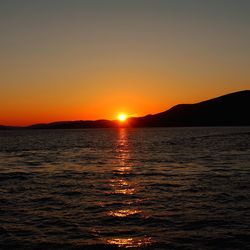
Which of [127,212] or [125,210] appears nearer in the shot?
[127,212]

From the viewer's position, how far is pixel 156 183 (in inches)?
1125

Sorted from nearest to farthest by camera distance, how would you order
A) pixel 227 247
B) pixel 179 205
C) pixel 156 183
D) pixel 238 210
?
pixel 227 247, pixel 238 210, pixel 179 205, pixel 156 183

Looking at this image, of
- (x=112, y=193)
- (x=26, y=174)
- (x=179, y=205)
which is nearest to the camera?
(x=179, y=205)

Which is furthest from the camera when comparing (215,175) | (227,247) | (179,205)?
(215,175)

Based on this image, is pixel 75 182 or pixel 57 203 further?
pixel 75 182

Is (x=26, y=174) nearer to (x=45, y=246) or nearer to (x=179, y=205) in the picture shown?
(x=179, y=205)

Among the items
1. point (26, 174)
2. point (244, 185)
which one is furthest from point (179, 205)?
point (26, 174)

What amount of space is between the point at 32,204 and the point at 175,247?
9943 mm

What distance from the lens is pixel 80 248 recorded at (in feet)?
46.1

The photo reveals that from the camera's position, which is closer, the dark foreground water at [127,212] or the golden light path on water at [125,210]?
the golden light path on water at [125,210]

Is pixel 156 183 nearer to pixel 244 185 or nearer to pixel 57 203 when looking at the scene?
pixel 244 185

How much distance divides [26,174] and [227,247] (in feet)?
83.4

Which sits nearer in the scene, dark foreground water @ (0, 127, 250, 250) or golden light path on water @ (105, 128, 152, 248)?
golden light path on water @ (105, 128, 152, 248)

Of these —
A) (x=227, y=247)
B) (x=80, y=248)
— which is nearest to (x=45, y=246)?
(x=80, y=248)
